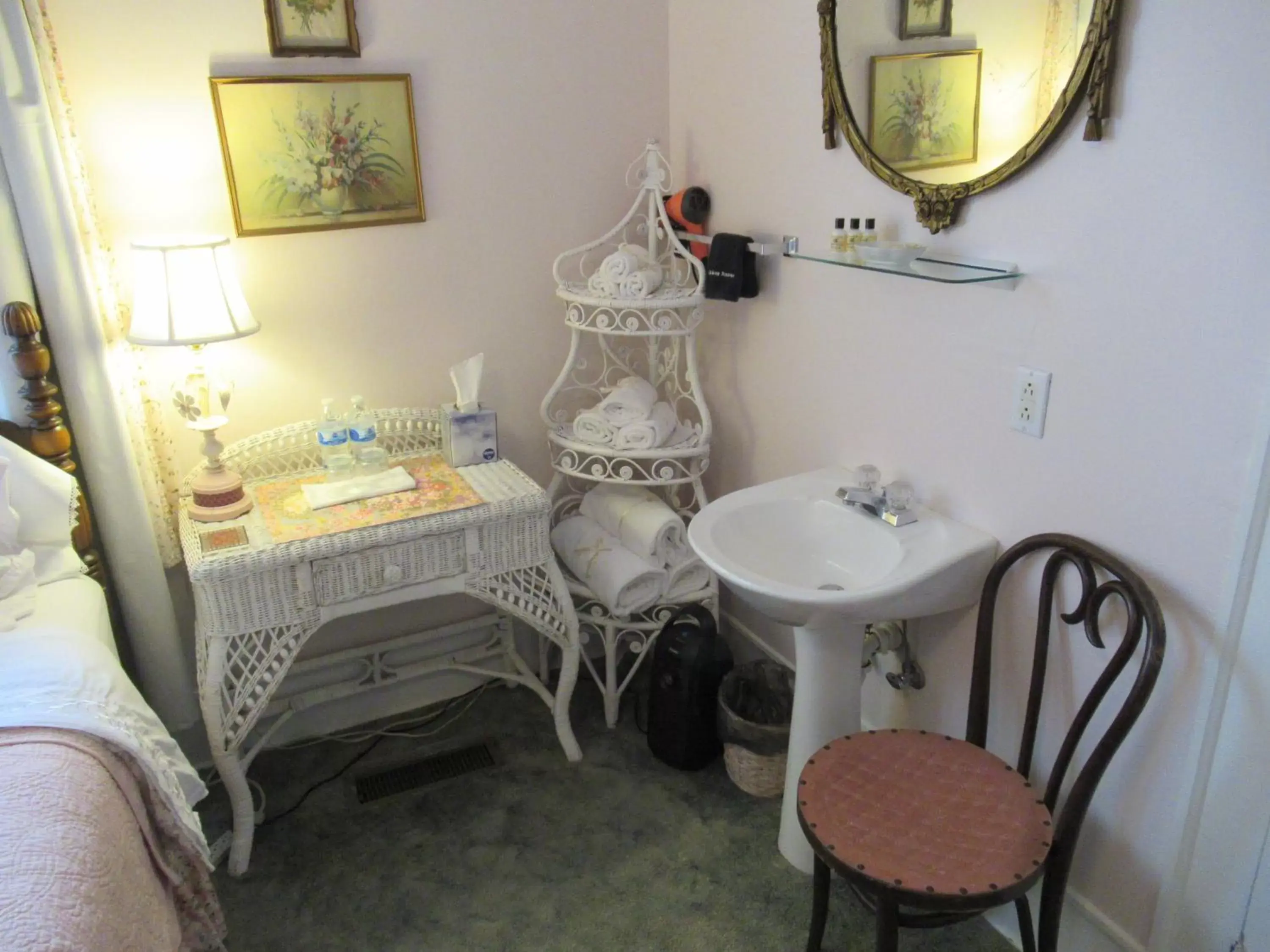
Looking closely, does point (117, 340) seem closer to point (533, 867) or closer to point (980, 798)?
point (533, 867)

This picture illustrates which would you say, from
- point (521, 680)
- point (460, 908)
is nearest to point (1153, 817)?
point (460, 908)

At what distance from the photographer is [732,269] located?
218cm

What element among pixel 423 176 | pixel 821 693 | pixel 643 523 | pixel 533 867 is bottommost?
pixel 533 867

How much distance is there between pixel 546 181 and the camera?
2.31 metres

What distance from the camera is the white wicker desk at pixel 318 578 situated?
6.01 ft

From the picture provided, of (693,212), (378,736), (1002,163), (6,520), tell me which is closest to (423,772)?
(378,736)

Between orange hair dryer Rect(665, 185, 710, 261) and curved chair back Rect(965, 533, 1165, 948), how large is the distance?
114 centimetres

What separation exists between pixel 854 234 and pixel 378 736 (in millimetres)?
1720

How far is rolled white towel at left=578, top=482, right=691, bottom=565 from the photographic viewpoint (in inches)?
87.0

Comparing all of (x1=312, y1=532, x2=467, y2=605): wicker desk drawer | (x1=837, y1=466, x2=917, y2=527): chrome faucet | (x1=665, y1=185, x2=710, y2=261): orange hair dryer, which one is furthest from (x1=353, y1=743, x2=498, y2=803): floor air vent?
(x1=665, y1=185, x2=710, y2=261): orange hair dryer

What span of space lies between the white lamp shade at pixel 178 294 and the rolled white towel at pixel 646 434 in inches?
34.8

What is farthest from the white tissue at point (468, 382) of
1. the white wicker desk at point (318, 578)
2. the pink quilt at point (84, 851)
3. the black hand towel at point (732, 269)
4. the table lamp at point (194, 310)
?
the pink quilt at point (84, 851)

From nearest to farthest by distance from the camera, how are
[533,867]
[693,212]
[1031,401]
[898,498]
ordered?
[1031,401] → [898,498] → [533,867] → [693,212]

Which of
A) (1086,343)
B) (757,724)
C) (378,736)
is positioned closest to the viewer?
(1086,343)
